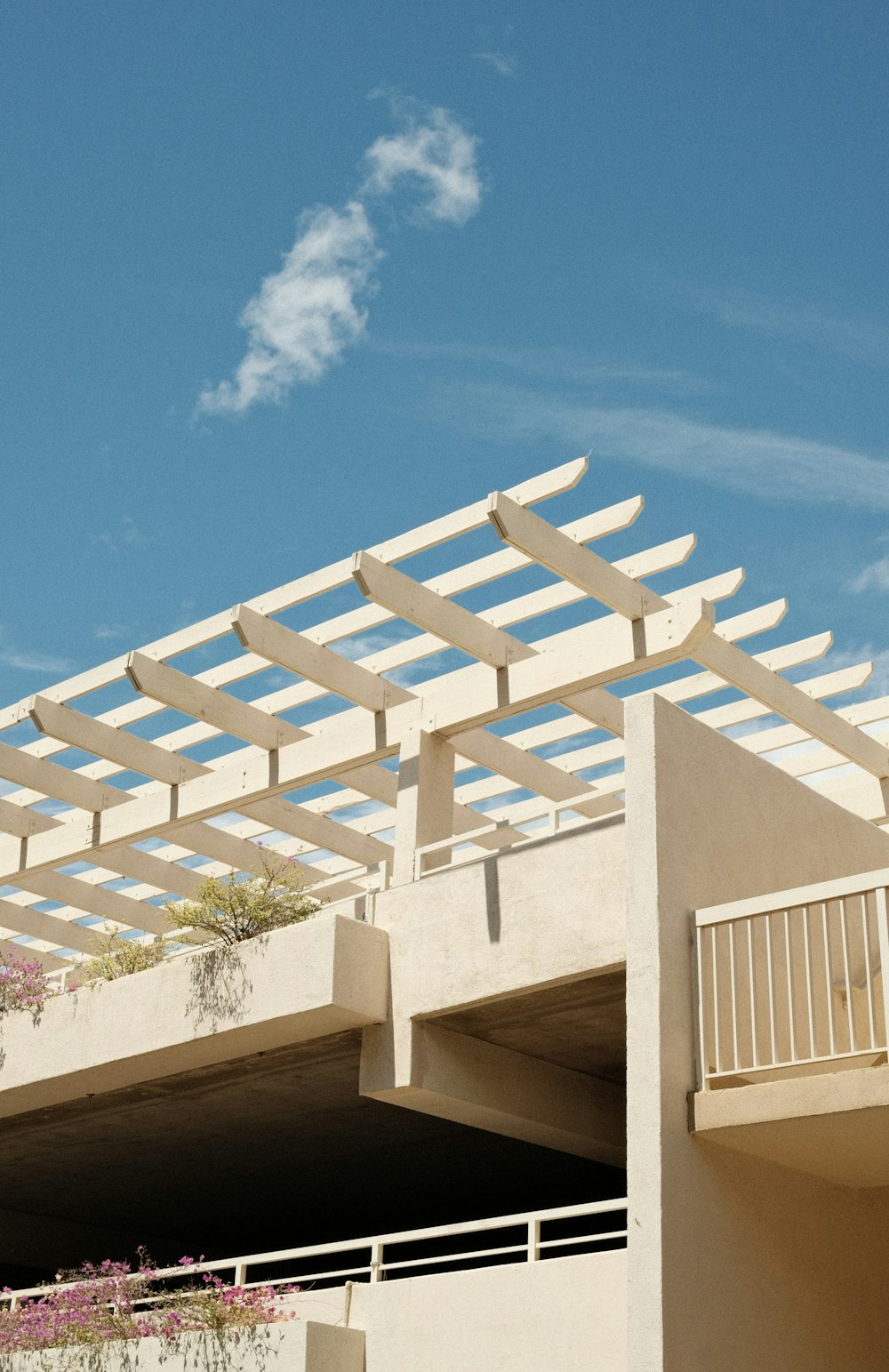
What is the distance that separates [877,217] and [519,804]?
8.29 m

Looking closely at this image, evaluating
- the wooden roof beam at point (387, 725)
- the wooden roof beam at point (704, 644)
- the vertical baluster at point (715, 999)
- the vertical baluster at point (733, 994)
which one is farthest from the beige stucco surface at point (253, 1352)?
the wooden roof beam at point (704, 644)

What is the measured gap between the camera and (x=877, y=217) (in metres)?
17.1

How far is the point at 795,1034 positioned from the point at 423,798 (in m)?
4.76

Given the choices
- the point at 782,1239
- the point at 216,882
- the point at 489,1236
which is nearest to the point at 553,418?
the point at 216,882

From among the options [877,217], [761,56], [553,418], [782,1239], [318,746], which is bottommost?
[782,1239]

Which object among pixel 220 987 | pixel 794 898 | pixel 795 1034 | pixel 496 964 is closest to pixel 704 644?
pixel 496 964

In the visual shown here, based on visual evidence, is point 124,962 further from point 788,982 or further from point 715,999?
point 788,982

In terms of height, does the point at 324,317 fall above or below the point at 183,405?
above

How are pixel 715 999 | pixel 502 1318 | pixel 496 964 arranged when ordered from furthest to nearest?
1. pixel 496 964
2. pixel 502 1318
3. pixel 715 999

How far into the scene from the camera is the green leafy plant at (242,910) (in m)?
15.1

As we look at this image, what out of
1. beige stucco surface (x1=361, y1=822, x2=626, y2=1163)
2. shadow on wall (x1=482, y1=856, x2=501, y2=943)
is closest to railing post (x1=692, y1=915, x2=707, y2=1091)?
beige stucco surface (x1=361, y1=822, x2=626, y2=1163)

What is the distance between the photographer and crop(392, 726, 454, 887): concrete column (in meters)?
15.4

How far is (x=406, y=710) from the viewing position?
1599 centimetres

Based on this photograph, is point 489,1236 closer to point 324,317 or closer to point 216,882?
point 216,882
